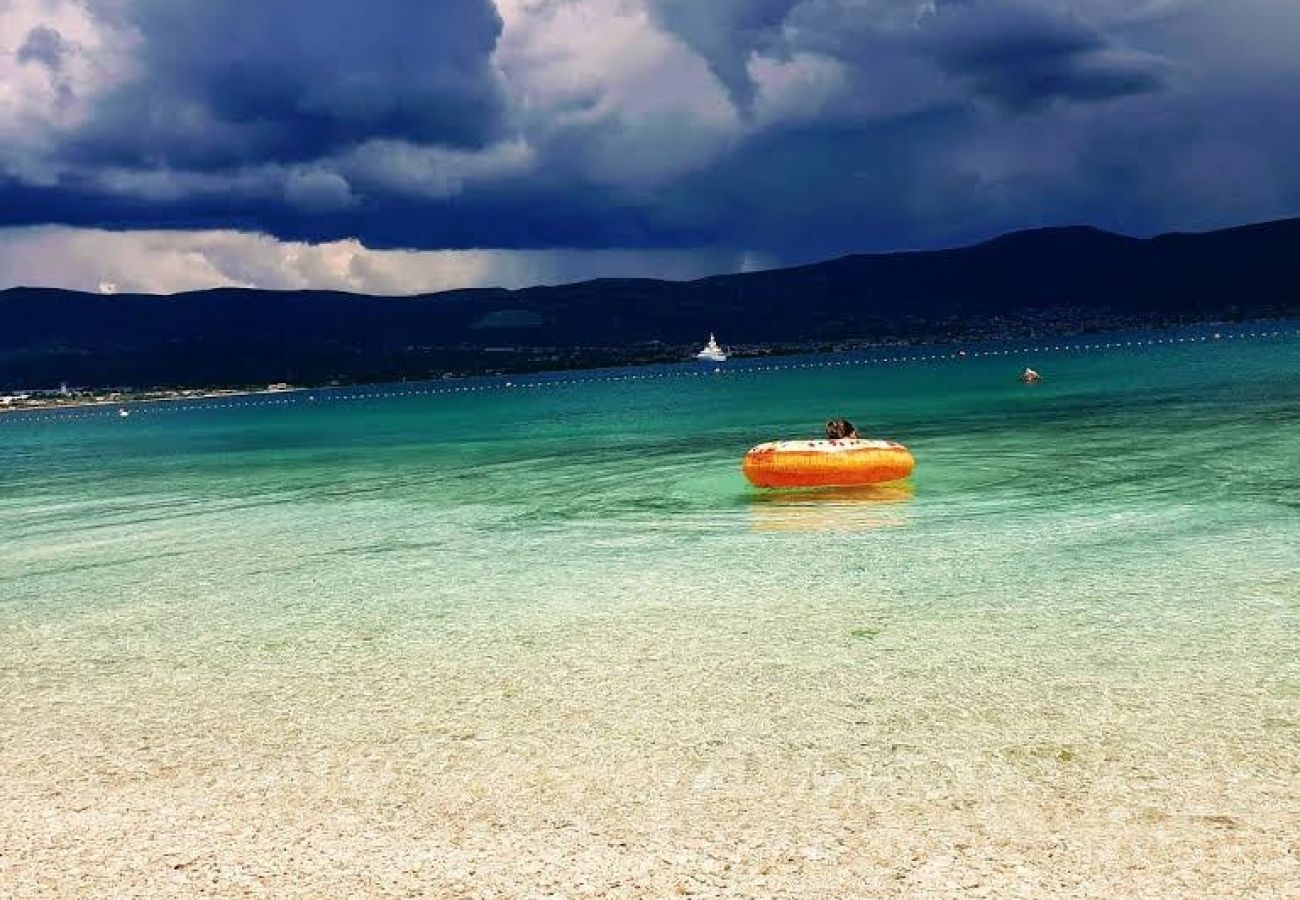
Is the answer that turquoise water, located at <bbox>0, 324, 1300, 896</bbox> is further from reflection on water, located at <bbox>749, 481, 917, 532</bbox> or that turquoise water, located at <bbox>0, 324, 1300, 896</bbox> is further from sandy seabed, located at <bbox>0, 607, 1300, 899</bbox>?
reflection on water, located at <bbox>749, 481, 917, 532</bbox>

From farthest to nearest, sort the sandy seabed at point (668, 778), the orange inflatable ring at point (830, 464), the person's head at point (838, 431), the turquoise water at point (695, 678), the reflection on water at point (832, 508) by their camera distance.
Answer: the person's head at point (838, 431) < the orange inflatable ring at point (830, 464) < the reflection on water at point (832, 508) < the turquoise water at point (695, 678) < the sandy seabed at point (668, 778)

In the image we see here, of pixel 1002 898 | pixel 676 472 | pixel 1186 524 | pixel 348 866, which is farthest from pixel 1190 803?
pixel 676 472

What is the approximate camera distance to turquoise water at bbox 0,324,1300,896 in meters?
7.43

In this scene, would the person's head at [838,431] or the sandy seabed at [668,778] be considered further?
the person's head at [838,431]

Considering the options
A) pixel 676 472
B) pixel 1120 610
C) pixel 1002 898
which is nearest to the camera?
pixel 1002 898

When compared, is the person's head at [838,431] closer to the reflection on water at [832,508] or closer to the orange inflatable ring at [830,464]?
the orange inflatable ring at [830,464]

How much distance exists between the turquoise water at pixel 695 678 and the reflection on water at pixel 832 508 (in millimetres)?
143

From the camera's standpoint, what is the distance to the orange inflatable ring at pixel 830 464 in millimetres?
24641

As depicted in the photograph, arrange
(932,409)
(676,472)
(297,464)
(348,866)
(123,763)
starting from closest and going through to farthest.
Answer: (348,866) → (123,763) → (676,472) → (297,464) → (932,409)

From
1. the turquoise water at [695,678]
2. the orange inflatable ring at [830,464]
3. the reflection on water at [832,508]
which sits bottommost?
the reflection on water at [832,508]

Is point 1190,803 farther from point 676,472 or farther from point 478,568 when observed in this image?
point 676,472

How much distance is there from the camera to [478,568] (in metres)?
18.2

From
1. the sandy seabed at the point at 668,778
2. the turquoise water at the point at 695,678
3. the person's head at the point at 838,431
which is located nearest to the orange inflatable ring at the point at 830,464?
the turquoise water at the point at 695,678

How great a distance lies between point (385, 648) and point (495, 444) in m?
41.1
